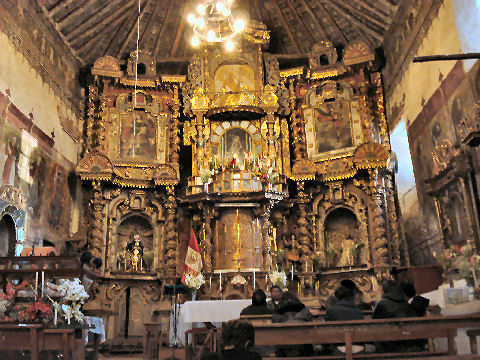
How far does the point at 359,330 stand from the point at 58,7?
47.2 feet

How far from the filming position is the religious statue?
17500 millimetres

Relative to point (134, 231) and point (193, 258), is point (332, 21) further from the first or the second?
point (134, 231)

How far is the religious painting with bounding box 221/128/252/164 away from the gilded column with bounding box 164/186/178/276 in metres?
2.39

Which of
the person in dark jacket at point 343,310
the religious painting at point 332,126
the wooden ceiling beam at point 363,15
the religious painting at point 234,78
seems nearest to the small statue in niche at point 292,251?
the religious painting at point 332,126

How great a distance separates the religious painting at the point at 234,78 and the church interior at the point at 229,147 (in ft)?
0.25

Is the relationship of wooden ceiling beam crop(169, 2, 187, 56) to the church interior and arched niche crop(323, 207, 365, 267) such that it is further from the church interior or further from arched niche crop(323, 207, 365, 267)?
arched niche crop(323, 207, 365, 267)

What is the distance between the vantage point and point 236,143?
1872 cm

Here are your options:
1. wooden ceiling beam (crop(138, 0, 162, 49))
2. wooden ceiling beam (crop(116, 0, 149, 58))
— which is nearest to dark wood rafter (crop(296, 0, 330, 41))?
wooden ceiling beam (crop(138, 0, 162, 49))

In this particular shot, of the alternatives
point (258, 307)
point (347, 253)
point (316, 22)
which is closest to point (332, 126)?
point (316, 22)

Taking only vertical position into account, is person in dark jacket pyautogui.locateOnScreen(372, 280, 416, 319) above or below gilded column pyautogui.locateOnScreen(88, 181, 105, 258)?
below

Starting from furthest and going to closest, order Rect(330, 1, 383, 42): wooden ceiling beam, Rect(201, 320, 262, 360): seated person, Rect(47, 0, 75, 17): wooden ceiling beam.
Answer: Rect(330, 1, 383, 42): wooden ceiling beam, Rect(47, 0, 75, 17): wooden ceiling beam, Rect(201, 320, 262, 360): seated person

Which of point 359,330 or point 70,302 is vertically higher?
point 70,302

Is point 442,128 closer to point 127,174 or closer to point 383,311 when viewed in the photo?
point 383,311

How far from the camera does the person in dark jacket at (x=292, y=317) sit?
630 cm
